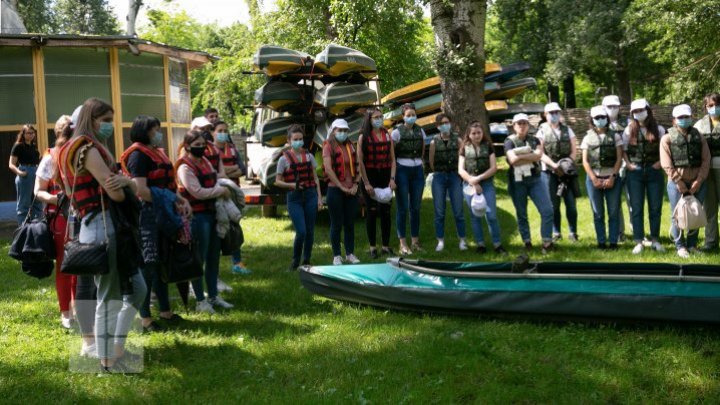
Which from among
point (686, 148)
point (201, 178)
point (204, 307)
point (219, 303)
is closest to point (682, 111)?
point (686, 148)

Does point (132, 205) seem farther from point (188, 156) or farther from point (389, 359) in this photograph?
point (389, 359)

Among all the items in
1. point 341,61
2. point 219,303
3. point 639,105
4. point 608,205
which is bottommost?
point 219,303

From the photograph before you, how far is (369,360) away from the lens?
6.13m

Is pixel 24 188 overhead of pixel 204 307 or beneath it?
overhead

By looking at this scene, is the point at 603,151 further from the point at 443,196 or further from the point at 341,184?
the point at 341,184

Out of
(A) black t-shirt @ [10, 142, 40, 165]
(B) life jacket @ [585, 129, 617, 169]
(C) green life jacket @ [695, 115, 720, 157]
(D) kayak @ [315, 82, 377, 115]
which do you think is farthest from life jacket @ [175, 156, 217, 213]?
(C) green life jacket @ [695, 115, 720, 157]

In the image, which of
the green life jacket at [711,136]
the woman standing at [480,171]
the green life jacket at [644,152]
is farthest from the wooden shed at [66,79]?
the green life jacket at [711,136]

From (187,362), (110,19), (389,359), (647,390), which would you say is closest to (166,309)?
(187,362)

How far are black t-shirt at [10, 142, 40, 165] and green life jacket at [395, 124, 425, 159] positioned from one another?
6238mm

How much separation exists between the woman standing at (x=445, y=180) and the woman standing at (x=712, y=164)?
3298 mm

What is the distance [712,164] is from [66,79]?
12.1 m

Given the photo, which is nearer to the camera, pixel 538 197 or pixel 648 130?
pixel 648 130

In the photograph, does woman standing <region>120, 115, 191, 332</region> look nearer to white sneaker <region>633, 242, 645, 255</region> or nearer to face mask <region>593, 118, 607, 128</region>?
face mask <region>593, 118, 607, 128</region>

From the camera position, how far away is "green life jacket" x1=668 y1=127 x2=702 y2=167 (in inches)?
378
